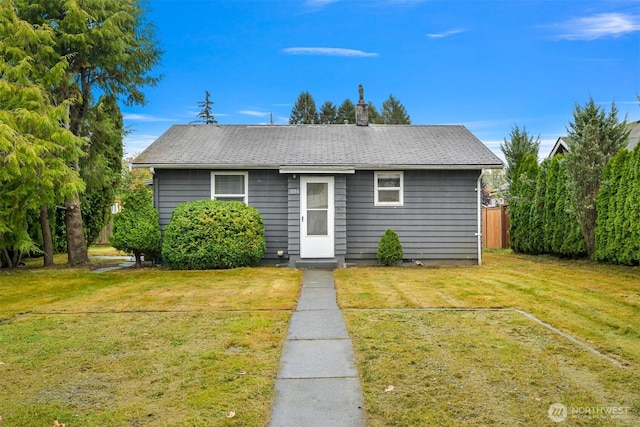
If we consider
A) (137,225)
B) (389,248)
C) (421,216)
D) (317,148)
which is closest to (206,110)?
(317,148)

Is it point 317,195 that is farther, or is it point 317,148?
point 317,148

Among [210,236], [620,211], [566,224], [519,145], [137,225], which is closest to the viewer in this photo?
[620,211]

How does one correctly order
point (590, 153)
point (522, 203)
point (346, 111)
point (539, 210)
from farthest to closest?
point (346, 111) → point (522, 203) → point (539, 210) → point (590, 153)

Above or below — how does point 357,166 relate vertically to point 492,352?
above

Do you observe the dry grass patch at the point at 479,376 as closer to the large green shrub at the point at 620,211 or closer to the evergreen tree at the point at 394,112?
the large green shrub at the point at 620,211

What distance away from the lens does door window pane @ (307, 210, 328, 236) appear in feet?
38.3

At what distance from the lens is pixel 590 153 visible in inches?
477

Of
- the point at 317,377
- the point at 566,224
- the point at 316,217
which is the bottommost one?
the point at 317,377

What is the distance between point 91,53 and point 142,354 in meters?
10.2

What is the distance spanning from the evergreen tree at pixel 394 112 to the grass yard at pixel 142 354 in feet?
141

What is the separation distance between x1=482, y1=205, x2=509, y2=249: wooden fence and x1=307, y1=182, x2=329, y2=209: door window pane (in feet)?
32.4

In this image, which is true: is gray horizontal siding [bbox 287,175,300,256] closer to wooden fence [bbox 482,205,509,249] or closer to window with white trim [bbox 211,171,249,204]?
window with white trim [bbox 211,171,249,204]

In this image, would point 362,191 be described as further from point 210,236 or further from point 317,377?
point 317,377

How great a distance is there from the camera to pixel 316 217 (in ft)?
38.3
